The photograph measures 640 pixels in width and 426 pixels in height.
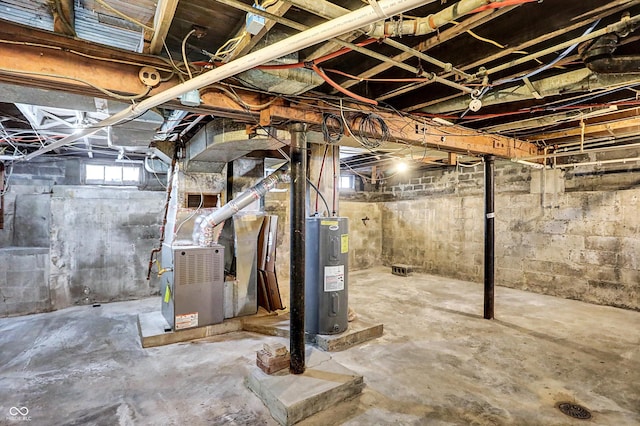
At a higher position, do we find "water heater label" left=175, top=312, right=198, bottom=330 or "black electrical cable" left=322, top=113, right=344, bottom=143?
"black electrical cable" left=322, top=113, right=344, bottom=143

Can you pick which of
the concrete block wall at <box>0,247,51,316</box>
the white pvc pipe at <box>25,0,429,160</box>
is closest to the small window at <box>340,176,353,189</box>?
the concrete block wall at <box>0,247,51,316</box>

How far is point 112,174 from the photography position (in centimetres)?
541

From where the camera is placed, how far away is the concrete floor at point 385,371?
82.0 inches

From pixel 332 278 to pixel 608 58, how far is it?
235 cm

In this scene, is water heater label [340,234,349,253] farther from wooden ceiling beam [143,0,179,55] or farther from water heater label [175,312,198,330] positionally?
wooden ceiling beam [143,0,179,55]

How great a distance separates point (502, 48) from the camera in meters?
1.88

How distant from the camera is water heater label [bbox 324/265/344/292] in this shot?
2.99 m

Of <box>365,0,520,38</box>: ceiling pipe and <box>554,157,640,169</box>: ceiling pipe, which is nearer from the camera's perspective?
<box>365,0,520,38</box>: ceiling pipe

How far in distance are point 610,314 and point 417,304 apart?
7.44ft

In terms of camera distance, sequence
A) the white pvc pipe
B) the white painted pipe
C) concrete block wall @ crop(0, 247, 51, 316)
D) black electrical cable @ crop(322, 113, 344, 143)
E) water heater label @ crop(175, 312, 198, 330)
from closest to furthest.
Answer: the white pvc pipe < the white painted pipe < black electrical cable @ crop(322, 113, 344, 143) < water heater label @ crop(175, 312, 198, 330) < concrete block wall @ crop(0, 247, 51, 316)

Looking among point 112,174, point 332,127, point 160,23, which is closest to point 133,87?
point 160,23

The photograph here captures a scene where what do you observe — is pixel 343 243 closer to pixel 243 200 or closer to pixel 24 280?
pixel 243 200

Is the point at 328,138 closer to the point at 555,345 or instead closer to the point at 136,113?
the point at 136,113

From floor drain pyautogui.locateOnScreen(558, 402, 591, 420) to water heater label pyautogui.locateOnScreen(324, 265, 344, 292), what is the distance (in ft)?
5.76
